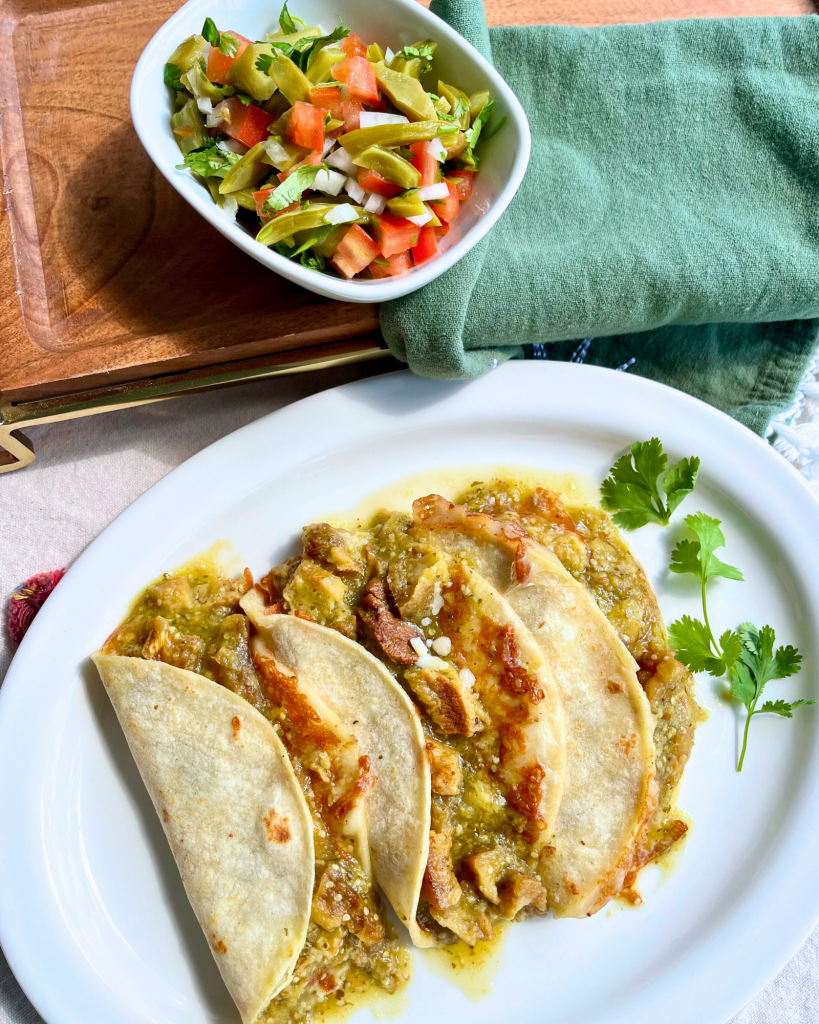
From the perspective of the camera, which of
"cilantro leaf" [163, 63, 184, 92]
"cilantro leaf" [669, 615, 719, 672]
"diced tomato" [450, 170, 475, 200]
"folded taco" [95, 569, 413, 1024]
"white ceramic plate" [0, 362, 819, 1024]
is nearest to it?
"folded taco" [95, 569, 413, 1024]

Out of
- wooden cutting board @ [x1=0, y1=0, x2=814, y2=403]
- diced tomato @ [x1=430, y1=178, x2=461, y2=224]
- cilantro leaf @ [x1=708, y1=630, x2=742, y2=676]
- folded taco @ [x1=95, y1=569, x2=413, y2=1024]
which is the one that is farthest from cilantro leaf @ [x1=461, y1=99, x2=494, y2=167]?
cilantro leaf @ [x1=708, y1=630, x2=742, y2=676]

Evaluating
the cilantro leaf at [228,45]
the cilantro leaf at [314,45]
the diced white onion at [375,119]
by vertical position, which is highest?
the cilantro leaf at [228,45]

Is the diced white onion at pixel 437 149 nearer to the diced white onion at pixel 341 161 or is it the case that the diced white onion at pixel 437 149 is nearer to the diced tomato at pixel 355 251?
the diced white onion at pixel 341 161

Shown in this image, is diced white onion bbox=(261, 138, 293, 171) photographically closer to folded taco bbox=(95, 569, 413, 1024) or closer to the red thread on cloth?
folded taco bbox=(95, 569, 413, 1024)

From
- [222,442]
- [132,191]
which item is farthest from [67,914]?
[132,191]

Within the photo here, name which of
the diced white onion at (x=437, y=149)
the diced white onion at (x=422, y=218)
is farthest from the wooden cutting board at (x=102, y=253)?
the diced white onion at (x=437, y=149)

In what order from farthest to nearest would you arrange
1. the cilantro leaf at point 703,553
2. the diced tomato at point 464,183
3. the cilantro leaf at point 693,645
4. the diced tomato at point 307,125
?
the cilantro leaf at point 703,553 → the cilantro leaf at point 693,645 → the diced tomato at point 464,183 → the diced tomato at point 307,125
